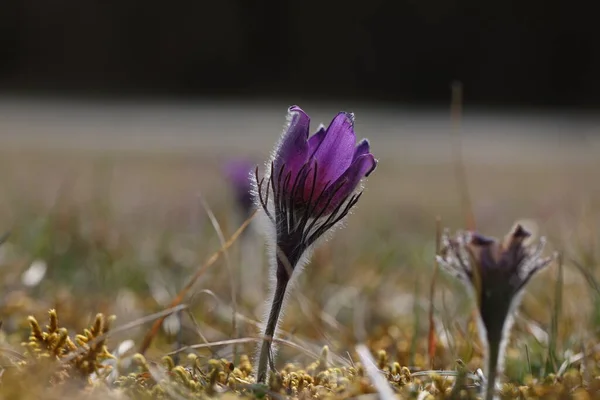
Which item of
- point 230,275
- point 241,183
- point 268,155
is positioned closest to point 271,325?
point 230,275

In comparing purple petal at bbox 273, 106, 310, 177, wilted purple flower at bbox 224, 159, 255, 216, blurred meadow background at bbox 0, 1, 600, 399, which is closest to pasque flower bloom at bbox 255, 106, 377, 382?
purple petal at bbox 273, 106, 310, 177

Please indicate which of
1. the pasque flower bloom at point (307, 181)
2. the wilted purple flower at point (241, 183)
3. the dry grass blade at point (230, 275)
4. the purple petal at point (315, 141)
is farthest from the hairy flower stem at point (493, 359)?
the wilted purple flower at point (241, 183)

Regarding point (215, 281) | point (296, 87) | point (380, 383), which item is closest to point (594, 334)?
point (380, 383)

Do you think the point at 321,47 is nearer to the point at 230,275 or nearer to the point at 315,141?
the point at 230,275

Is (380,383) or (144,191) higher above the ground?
(380,383)

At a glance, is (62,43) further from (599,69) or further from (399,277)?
(399,277)

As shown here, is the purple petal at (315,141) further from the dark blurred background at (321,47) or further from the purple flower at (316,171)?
the dark blurred background at (321,47)

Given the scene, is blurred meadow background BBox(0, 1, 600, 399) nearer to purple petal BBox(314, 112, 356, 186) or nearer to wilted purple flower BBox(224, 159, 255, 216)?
wilted purple flower BBox(224, 159, 255, 216)
